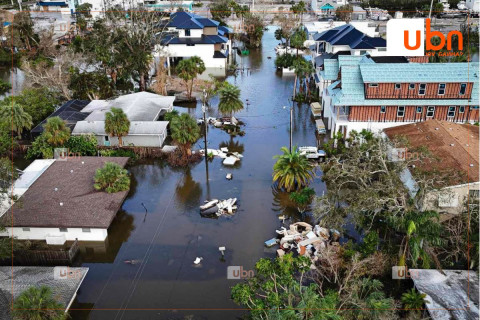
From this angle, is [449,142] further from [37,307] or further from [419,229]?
[37,307]

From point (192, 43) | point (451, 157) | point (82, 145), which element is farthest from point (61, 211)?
point (192, 43)

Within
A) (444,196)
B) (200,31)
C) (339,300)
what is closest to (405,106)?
(444,196)

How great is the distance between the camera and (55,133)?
1766 inches

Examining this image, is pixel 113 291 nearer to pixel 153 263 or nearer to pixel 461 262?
pixel 153 263

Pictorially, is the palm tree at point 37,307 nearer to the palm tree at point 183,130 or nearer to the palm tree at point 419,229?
the palm tree at point 419,229

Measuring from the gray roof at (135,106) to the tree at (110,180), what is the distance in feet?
44.7

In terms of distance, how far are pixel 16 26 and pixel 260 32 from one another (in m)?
44.0

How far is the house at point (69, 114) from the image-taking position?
4834 centimetres

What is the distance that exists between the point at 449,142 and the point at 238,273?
2053cm

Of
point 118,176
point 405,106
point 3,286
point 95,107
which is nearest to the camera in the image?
point 3,286

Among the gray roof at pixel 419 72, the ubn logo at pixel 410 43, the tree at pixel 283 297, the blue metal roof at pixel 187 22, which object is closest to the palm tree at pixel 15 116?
the tree at pixel 283 297

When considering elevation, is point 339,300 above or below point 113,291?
above

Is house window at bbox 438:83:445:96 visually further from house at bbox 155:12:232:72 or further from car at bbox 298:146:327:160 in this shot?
house at bbox 155:12:232:72

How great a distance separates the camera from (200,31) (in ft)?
Result: 255
